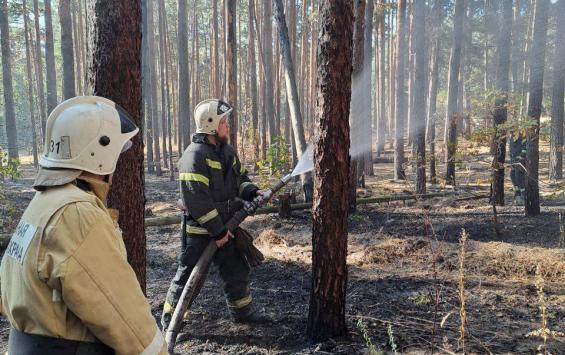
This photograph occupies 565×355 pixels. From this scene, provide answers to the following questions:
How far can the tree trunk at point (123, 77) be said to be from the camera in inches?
133

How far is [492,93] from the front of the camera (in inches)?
307

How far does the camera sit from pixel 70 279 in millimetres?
1576

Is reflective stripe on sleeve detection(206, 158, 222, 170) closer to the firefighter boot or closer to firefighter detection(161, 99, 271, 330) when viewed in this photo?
firefighter detection(161, 99, 271, 330)

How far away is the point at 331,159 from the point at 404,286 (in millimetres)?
2593

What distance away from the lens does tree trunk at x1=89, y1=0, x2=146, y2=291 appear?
11.0 ft

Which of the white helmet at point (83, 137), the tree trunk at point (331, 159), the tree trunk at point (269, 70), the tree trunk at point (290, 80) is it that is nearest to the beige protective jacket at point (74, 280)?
the white helmet at point (83, 137)

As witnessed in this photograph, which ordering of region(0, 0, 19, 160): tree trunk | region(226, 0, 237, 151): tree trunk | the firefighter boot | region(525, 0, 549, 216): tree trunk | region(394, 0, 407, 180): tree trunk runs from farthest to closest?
region(0, 0, 19, 160): tree trunk, region(394, 0, 407, 180): tree trunk, region(226, 0, 237, 151): tree trunk, region(525, 0, 549, 216): tree trunk, the firefighter boot

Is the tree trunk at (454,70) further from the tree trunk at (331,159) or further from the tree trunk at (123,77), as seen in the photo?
the tree trunk at (123,77)

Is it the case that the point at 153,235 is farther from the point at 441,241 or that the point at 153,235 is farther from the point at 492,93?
A: the point at 492,93

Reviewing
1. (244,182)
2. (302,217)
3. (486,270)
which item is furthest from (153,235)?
(486,270)

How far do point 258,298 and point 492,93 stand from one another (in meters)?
5.49

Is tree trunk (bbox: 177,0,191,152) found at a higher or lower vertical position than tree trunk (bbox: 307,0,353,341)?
higher

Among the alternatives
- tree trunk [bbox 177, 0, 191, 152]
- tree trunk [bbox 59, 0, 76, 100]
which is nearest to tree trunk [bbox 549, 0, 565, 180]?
tree trunk [bbox 177, 0, 191, 152]

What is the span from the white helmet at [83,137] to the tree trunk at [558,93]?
33.4 ft
